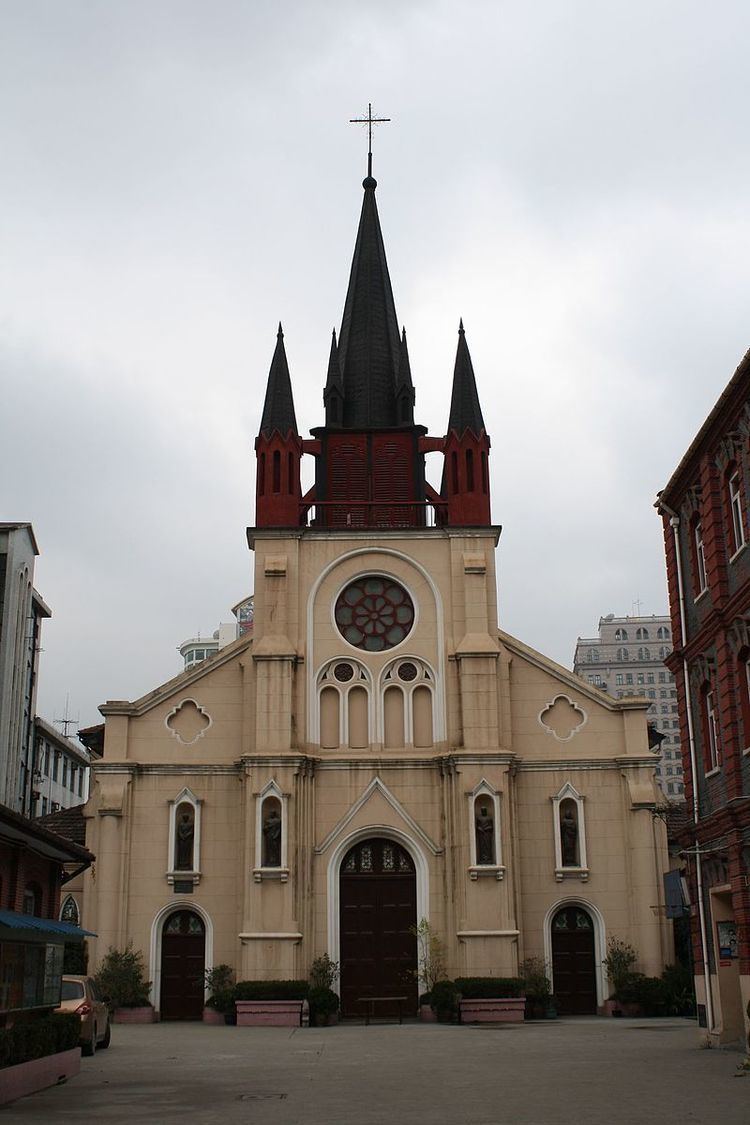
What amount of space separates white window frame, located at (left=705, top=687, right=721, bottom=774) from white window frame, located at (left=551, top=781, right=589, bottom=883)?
13427 millimetres

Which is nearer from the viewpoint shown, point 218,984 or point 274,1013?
point 274,1013

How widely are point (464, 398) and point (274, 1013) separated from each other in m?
21.2

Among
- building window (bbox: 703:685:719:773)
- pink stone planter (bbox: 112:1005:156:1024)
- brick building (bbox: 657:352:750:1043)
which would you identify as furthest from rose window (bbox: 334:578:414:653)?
building window (bbox: 703:685:719:773)

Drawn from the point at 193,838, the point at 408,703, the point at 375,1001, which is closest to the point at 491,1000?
the point at 375,1001

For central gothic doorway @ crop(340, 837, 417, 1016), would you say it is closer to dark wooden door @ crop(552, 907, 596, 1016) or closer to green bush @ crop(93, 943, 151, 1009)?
dark wooden door @ crop(552, 907, 596, 1016)

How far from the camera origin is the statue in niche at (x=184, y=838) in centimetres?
3978

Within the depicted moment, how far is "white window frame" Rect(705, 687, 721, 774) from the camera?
2662 cm

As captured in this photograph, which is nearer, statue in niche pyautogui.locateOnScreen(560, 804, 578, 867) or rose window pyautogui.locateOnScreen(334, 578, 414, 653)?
statue in niche pyautogui.locateOnScreen(560, 804, 578, 867)

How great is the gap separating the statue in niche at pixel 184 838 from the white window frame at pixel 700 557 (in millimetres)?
19487

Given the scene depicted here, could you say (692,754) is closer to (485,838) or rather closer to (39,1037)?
(485,838)

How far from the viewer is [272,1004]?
36094 mm

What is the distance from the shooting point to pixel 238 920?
38.9m

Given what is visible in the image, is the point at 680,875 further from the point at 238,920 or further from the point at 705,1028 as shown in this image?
the point at 238,920

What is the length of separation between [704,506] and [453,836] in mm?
16431
